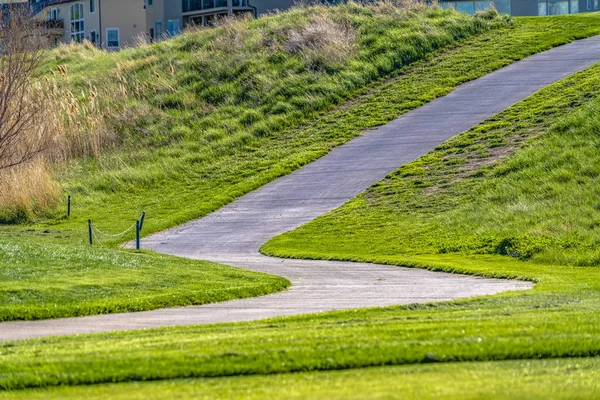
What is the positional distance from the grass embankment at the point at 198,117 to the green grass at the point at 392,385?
8.11m

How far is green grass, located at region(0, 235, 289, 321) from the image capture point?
49.0 ft

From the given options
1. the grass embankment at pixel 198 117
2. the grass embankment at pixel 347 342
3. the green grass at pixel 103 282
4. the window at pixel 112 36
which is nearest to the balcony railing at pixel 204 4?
the window at pixel 112 36

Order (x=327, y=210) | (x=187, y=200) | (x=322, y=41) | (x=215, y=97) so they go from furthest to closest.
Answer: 1. (x=322, y=41)
2. (x=215, y=97)
3. (x=187, y=200)
4. (x=327, y=210)

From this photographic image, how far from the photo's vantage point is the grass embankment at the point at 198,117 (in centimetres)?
2014

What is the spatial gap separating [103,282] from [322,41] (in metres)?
30.8

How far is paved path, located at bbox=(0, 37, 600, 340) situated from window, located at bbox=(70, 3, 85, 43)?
146 feet

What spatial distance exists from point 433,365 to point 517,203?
16.7 meters

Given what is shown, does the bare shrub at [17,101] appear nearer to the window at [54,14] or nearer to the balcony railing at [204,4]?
the balcony railing at [204,4]

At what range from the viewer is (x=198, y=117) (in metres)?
42.2

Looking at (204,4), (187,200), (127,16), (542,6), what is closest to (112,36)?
(127,16)

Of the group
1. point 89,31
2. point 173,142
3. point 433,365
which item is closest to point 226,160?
point 173,142

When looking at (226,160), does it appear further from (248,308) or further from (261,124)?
(248,308)

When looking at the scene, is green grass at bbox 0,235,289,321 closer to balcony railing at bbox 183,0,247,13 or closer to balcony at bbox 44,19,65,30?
balcony railing at bbox 183,0,247,13

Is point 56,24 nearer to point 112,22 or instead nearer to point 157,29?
point 112,22
